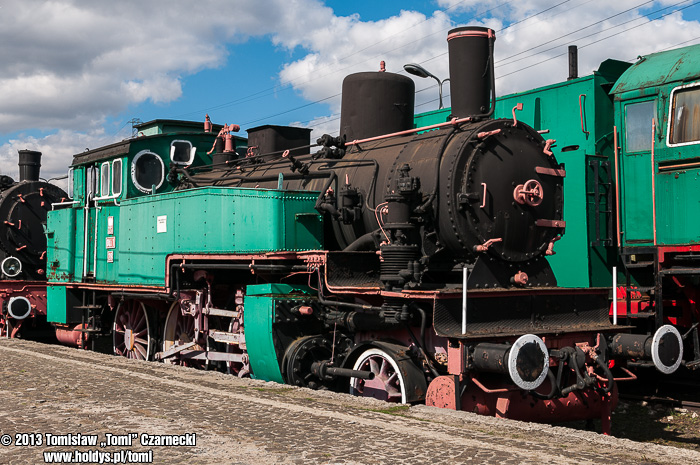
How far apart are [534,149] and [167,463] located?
5011 millimetres

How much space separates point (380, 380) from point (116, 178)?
21.1ft

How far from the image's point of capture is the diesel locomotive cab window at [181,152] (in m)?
11.9

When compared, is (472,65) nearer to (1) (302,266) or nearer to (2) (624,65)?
(1) (302,266)

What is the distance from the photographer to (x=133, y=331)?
1151 centimetres

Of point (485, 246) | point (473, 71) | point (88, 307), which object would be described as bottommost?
point (88, 307)

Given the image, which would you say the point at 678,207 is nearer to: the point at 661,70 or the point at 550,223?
the point at 661,70

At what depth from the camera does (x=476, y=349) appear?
645 cm

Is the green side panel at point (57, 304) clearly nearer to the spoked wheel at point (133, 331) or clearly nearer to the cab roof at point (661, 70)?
the spoked wheel at point (133, 331)

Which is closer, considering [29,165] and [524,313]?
[524,313]

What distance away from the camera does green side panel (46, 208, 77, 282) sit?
41.5 feet

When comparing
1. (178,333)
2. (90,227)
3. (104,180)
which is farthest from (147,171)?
(178,333)

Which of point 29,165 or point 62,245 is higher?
point 29,165

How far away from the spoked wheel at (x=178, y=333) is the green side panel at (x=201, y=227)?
0.67 meters

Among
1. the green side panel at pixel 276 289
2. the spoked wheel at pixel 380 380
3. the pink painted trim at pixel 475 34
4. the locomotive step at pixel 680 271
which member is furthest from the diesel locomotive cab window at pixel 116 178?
the locomotive step at pixel 680 271
